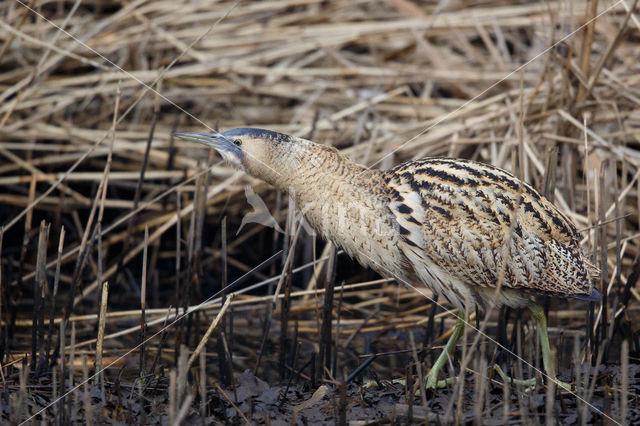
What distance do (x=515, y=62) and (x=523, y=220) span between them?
2.87 metres

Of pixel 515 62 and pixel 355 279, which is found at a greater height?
pixel 515 62

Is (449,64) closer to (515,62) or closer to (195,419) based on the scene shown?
(515,62)

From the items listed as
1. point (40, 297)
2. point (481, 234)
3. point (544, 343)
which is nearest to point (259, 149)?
point (481, 234)

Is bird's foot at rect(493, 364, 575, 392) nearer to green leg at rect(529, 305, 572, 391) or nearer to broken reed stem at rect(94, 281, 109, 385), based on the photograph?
green leg at rect(529, 305, 572, 391)

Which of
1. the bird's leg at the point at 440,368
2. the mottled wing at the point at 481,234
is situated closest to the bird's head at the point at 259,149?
the mottled wing at the point at 481,234

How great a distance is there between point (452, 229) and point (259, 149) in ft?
2.51

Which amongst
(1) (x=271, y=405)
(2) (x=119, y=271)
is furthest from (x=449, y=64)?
(1) (x=271, y=405)

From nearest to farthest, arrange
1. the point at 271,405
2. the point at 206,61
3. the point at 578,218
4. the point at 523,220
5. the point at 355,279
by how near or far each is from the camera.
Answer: the point at 271,405 → the point at 523,220 → the point at 578,218 → the point at 355,279 → the point at 206,61

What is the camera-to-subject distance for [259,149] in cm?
308

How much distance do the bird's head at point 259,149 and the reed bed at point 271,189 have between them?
285 mm

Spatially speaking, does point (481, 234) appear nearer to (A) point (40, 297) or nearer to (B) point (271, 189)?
(A) point (40, 297)

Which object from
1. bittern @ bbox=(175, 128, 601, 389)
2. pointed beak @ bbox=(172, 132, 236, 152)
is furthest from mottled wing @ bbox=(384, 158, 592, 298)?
pointed beak @ bbox=(172, 132, 236, 152)

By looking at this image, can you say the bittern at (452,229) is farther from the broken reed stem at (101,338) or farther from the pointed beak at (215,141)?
the broken reed stem at (101,338)

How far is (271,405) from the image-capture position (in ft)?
9.18
